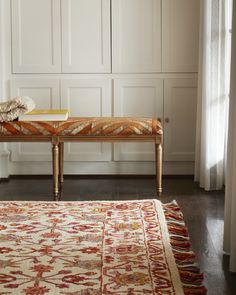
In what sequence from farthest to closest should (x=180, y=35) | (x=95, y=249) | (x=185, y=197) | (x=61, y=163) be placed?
(x=180, y=35) → (x=61, y=163) → (x=185, y=197) → (x=95, y=249)

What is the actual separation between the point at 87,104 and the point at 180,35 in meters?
0.82

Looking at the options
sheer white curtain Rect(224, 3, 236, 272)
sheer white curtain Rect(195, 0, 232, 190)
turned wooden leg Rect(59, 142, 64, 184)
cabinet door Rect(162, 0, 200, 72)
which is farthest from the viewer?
cabinet door Rect(162, 0, 200, 72)

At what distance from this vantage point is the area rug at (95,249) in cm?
219

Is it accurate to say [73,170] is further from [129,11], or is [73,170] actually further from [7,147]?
[129,11]

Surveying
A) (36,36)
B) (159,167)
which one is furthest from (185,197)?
(36,36)

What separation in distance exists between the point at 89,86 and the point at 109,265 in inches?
90.1

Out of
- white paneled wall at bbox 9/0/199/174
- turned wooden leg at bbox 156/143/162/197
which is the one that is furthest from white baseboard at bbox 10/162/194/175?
turned wooden leg at bbox 156/143/162/197

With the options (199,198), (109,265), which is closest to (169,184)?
(199,198)

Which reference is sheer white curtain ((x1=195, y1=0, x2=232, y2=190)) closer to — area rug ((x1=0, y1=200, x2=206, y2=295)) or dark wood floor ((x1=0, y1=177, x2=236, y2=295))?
dark wood floor ((x1=0, y1=177, x2=236, y2=295))

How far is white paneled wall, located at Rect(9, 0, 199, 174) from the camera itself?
4.45 metres

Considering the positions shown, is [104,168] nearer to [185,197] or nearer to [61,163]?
[61,163]

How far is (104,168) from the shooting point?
4.59 metres

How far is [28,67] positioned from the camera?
4.51 meters

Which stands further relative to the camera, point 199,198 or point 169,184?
point 169,184
